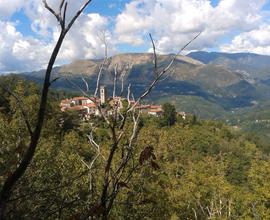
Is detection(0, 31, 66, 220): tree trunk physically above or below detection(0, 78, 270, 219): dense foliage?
above

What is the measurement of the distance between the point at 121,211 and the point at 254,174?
1991 centimetres

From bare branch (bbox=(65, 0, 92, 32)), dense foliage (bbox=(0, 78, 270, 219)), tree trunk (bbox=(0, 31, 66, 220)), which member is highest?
bare branch (bbox=(65, 0, 92, 32))

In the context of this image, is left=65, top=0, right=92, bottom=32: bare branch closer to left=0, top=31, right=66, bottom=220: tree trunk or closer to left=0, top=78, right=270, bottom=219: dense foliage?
left=0, top=31, right=66, bottom=220: tree trunk

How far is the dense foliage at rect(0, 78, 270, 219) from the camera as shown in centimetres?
479

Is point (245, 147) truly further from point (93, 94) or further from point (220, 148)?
point (93, 94)

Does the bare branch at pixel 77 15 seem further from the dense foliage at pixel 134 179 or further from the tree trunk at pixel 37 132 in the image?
the dense foliage at pixel 134 179

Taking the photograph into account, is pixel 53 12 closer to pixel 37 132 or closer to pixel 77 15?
pixel 77 15

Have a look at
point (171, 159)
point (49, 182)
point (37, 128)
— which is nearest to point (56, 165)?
point (49, 182)

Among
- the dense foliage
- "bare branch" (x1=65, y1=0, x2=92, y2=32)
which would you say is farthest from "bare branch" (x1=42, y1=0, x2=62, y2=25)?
the dense foliage

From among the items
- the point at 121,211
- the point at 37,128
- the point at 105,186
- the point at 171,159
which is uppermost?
the point at 37,128

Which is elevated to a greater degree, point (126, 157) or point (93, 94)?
point (93, 94)

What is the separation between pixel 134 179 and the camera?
27828mm

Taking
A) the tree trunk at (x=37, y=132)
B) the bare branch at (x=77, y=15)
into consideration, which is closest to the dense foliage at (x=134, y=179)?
the tree trunk at (x=37, y=132)

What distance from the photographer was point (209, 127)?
11656 cm
